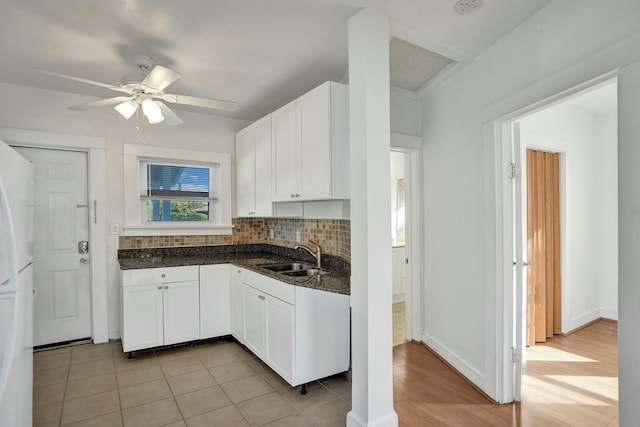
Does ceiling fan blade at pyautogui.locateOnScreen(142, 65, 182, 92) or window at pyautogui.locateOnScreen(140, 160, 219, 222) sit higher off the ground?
ceiling fan blade at pyautogui.locateOnScreen(142, 65, 182, 92)

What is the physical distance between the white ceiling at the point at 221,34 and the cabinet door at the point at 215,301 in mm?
1829

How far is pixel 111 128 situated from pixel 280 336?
2770 mm

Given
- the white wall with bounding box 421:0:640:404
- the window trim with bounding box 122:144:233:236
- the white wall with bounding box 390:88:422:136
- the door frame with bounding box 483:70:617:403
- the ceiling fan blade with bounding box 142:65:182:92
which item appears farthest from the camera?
the window trim with bounding box 122:144:233:236

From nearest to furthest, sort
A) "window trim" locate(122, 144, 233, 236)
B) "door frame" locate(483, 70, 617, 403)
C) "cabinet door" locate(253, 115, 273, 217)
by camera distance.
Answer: "door frame" locate(483, 70, 617, 403), "cabinet door" locate(253, 115, 273, 217), "window trim" locate(122, 144, 233, 236)

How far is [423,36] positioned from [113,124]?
10.3ft

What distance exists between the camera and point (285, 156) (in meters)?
3.00

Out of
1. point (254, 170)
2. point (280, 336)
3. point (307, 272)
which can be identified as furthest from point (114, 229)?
point (280, 336)

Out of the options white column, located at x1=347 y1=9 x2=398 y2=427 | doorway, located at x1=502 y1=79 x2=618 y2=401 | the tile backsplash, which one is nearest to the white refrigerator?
white column, located at x1=347 y1=9 x2=398 y2=427

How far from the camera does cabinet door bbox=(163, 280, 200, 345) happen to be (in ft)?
10.6

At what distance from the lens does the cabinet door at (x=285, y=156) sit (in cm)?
285

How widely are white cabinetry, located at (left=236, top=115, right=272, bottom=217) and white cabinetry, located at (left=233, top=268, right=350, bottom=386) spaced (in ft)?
3.22

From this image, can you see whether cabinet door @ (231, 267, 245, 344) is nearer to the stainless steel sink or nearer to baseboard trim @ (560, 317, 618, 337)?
the stainless steel sink

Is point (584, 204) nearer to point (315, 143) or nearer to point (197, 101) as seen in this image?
point (315, 143)

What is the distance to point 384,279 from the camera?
196cm
